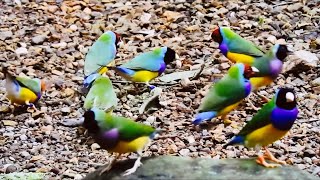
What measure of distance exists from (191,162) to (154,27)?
3.24m

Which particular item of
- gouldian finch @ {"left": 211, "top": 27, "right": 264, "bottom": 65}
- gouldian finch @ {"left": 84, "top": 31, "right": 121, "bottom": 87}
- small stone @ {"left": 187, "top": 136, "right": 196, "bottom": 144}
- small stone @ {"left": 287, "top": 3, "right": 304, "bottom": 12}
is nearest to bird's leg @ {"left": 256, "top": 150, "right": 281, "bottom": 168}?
small stone @ {"left": 187, "top": 136, "right": 196, "bottom": 144}

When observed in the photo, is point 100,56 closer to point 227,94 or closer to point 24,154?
point 24,154

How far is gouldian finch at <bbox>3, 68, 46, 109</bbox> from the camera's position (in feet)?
17.0

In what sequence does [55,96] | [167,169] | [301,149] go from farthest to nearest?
[55,96] → [301,149] → [167,169]

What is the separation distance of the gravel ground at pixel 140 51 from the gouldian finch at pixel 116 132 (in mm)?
916

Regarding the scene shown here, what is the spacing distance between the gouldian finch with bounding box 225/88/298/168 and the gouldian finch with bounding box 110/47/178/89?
5.81 ft

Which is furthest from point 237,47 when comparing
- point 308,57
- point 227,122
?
point 308,57

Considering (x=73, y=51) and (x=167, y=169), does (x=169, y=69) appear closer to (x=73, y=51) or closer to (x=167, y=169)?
(x=73, y=51)

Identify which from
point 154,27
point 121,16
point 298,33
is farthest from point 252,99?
point 121,16

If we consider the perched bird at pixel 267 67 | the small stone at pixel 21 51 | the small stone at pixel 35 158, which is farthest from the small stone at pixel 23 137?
the perched bird at pixel 267 67

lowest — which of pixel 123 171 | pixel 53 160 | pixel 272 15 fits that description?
pixel 53 160

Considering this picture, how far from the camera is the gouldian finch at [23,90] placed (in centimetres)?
519

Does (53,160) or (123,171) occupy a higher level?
(123,171)

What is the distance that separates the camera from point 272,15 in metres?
6.53
